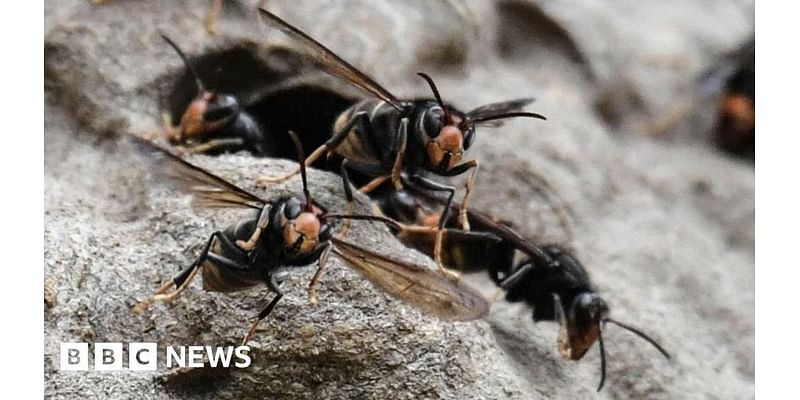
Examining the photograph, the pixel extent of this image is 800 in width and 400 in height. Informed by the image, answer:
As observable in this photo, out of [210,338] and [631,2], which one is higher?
[631,2]

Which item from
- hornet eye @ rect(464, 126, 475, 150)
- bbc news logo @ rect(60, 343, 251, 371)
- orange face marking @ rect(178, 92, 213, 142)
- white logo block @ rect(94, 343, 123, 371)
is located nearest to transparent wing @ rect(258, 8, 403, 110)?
hornet eye @ rect(464, 126, 475, 150)

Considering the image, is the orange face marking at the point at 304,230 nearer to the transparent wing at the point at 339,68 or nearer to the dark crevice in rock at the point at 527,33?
the transparent wing at the point at 339,68

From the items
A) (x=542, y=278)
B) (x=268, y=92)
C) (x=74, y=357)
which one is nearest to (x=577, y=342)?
(x=542, y=278)

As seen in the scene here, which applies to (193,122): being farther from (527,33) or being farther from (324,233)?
(527,33)

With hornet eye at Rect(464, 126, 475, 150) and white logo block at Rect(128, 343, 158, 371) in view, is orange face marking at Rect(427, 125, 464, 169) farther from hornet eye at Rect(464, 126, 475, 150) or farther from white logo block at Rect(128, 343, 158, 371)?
white logo block at Rect(128, 343, 158, 371)
